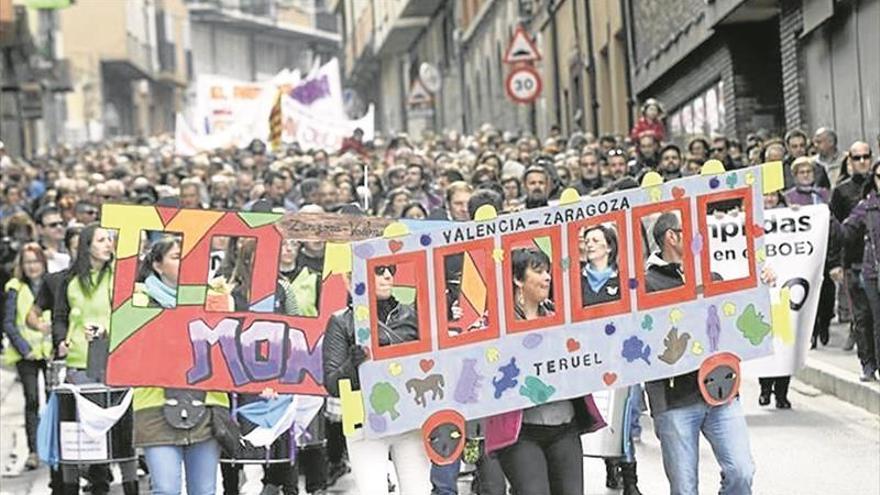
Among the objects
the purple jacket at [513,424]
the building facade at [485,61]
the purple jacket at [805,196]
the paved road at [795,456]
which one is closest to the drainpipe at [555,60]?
the building facade at [485,61]

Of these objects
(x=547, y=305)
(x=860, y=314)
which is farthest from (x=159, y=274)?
(x=860, y=314)

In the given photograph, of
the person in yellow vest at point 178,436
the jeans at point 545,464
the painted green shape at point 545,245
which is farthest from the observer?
the person in yellow vest at point 178,436

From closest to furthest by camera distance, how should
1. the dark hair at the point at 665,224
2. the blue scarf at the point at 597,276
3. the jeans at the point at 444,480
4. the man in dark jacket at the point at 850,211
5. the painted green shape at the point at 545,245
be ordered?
1. the painted green shape at the point at 545,245
2. the dark hair at the point at 665,224
3. the blue scarf at the point at 597,276
4. the jeans at the point at 444,480
5. the man in dark jacket at the point at 850,211

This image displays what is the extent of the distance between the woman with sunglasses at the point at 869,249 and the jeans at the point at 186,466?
22.8ft

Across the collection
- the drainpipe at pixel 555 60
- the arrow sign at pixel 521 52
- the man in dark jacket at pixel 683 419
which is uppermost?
the drainpipe at pixel 555 60

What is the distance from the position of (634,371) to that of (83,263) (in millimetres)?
4251

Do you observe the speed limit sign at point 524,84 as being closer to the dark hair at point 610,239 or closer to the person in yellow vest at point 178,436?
the dark hair at point 610,239

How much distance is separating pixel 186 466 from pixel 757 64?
18.1 metres

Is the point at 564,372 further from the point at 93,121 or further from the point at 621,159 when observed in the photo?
the point at 93,121

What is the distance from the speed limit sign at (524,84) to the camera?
101 ft

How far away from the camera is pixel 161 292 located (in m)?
10.8

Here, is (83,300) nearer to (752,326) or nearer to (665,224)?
(665,224)

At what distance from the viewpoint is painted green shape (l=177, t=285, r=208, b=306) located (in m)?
10.9

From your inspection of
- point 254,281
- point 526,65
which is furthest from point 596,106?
point 254,281
